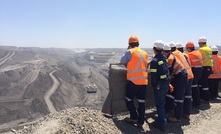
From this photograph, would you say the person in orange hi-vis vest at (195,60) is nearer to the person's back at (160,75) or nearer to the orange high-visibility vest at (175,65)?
the orange high-visibility vest at (175,65)

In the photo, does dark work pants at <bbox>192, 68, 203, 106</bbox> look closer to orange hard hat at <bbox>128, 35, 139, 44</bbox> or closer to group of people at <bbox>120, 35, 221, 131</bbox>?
group of people at <bbox>120, 35, 221, 131</bbox>

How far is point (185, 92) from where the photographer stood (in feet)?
25.9

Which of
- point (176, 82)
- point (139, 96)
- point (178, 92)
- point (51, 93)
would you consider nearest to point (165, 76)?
point (139, 96)

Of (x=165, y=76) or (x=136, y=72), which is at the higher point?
(x=136, y=72)

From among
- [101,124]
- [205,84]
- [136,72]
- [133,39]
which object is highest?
[133,39]

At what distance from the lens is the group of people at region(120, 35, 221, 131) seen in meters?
6.47

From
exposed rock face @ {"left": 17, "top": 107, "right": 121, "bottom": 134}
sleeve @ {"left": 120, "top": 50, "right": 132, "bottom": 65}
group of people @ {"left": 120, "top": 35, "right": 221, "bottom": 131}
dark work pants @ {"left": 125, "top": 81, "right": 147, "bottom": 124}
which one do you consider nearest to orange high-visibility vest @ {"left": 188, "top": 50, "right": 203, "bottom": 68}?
group of people @ {"left": 120, "top": 35, "right": 221, "bottom": 131}

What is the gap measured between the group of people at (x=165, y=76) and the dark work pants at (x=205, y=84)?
0.04m

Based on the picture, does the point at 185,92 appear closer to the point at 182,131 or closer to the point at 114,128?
the point at 182,131

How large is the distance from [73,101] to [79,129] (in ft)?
98.2

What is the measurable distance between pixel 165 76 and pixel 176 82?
1.03 metres

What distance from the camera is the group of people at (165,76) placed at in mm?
6469

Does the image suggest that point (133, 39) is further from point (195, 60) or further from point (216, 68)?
point (216, 68)

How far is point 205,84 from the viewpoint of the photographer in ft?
31.7
